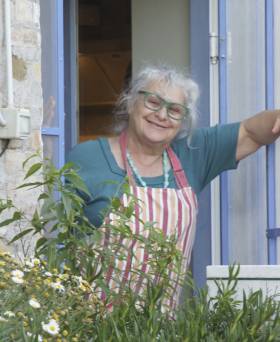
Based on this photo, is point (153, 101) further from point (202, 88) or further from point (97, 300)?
point (97, 300)

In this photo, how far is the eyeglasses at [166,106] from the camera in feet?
11.4

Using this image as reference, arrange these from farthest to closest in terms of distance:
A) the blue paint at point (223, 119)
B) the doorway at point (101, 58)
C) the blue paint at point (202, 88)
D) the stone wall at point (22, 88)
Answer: the doorway at point (101, 58)
the blue paint at point (202, 88)
the blue paint at point (223, 119)
the stone wall at point (22, 88)

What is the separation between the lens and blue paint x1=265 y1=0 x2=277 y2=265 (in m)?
3.81

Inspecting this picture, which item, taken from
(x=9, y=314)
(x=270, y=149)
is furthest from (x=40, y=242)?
(x=270, y=149)

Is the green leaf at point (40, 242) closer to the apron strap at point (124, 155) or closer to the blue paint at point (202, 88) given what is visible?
the apron strap at point (124, 155)

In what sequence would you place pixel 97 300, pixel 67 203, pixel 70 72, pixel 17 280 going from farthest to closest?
1. pixel 70 72
2. pixel 67 203
3. pixel 97 300
4. pixel 17 280

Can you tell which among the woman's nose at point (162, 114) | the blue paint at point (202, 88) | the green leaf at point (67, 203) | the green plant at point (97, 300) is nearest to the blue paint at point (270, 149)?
the blue paint at point (202, 88)

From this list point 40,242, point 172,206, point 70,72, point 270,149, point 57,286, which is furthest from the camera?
point 70,72

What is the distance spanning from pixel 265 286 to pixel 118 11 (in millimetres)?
3728

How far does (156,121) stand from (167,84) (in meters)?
0.19

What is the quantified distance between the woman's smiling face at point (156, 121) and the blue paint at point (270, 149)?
0.51 meters

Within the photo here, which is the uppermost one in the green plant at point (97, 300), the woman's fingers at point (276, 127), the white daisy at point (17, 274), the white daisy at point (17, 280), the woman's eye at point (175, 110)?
the woman's eye at point (175, 110)

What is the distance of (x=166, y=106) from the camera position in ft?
11.4

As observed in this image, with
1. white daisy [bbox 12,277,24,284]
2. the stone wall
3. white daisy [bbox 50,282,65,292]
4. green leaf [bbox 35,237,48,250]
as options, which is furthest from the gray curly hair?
white daisy [bbox 12,277,24,284]
